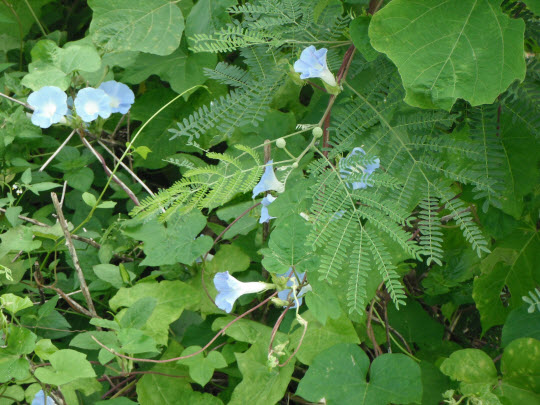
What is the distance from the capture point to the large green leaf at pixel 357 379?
107cm

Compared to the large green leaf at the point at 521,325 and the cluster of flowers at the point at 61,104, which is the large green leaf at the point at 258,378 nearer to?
the large green leaf at the point at 521,325

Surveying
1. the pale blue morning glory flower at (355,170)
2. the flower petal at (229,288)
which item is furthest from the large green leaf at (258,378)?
the pale blue morning glory flower at (355,170)

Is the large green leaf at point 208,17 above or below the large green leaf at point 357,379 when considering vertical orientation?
above

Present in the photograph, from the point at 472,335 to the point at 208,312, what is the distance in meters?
0.86

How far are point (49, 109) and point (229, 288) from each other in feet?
2.34

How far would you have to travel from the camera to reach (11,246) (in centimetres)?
131

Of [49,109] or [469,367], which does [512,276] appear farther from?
[49,109]

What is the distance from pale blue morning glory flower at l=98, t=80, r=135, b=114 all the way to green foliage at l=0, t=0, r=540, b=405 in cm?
9

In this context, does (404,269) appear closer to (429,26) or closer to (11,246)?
(429,26)

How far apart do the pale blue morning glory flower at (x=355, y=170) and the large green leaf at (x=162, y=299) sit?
479 mm

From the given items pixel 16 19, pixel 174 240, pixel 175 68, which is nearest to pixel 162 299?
pixel 174 240

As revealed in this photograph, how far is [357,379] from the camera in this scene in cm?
110

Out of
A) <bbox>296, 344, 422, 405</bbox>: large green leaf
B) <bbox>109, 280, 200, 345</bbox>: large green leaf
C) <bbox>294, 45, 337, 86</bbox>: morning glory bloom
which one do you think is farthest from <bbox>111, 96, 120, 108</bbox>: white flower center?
<bbox>296, 344, 422, 405</bbox>: large green leaf

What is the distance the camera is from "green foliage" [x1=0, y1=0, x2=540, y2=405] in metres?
1.00
